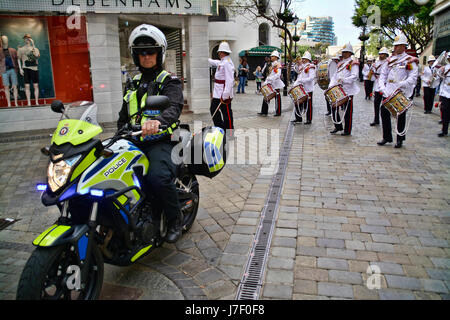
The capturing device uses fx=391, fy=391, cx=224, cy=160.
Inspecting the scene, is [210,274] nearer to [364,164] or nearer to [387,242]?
[387,242]

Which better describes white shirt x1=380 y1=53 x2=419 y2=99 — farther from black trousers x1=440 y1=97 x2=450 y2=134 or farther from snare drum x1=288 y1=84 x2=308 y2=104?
snare drum x1=288 y1=84 x2=308 y2=104

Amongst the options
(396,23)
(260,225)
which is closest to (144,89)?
(260,225)

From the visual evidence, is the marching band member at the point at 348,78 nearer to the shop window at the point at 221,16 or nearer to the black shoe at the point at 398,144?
the black shoe at the point at 398,144

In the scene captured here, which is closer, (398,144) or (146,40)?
(146,40)

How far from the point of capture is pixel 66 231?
8.48 feet

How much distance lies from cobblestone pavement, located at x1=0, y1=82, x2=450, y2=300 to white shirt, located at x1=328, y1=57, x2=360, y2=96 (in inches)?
96.8

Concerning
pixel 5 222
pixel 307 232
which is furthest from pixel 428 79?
pixel 5 222

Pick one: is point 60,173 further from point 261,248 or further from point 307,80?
point 307,80

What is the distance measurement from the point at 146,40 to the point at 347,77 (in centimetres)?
725

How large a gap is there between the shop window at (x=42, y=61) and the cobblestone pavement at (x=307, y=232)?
145 inches

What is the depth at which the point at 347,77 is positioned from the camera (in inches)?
381

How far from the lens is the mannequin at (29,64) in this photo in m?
10.6

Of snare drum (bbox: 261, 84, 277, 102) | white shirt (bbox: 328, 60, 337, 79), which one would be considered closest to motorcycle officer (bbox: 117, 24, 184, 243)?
white shirt (bbox: 328, 60, 337, 79)
